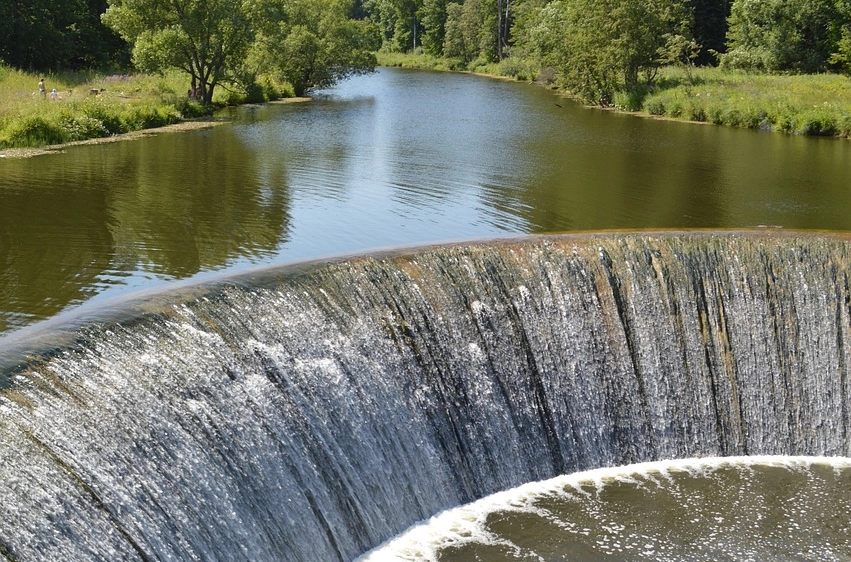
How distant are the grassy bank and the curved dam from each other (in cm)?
1441

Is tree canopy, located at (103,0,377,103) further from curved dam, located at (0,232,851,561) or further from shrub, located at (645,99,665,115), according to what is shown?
curved dam, located at (0,232,851,561)

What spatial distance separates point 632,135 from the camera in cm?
2822

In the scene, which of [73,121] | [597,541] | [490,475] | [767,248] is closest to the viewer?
[597,541]

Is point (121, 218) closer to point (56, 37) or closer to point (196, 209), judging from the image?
point (196, 209)

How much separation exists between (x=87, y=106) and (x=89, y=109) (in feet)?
1.06

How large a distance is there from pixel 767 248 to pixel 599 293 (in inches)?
84.2

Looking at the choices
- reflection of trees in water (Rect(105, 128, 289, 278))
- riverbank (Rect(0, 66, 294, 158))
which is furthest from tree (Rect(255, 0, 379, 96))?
reflection of trees in water (Rect(105, 128, 289, 278))

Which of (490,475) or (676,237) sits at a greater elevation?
(676,237)

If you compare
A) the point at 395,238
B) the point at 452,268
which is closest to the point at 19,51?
the point at 395,238

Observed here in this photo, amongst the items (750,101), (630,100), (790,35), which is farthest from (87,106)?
Answer: (790,35)

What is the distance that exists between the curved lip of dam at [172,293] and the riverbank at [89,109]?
39.4ft

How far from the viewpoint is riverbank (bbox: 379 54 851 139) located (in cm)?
2958

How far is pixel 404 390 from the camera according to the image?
9.13 m

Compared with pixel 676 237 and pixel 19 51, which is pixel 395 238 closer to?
pixel 676 237
